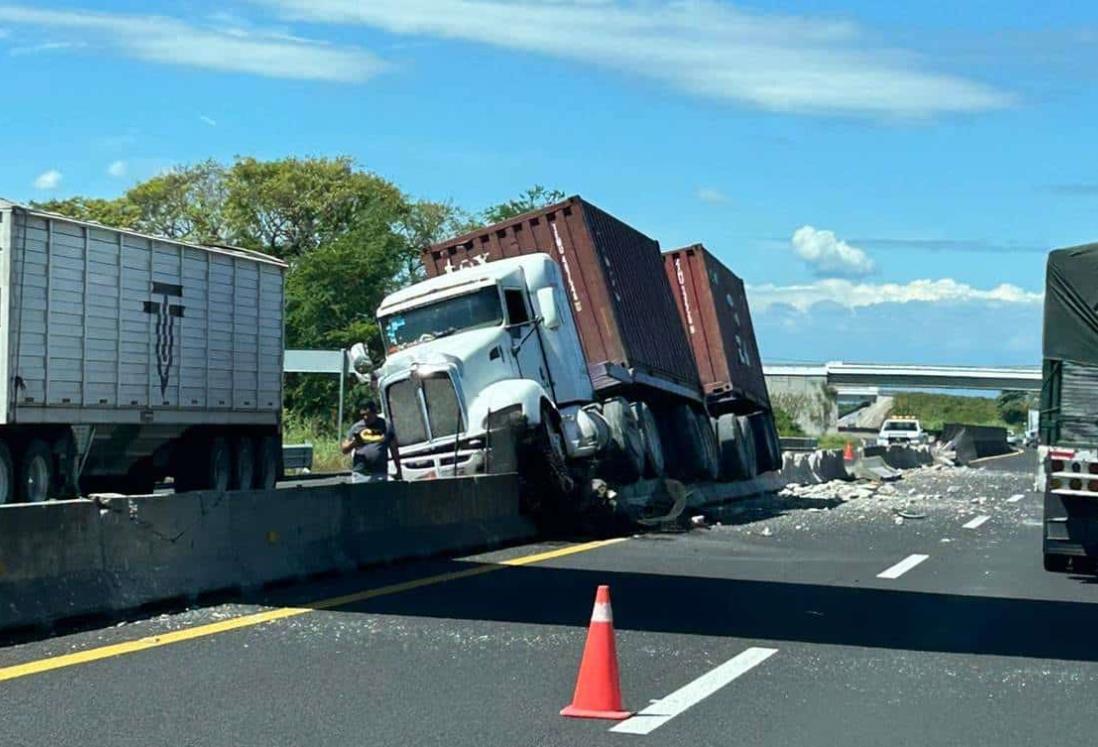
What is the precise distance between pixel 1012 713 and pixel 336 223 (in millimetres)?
69537

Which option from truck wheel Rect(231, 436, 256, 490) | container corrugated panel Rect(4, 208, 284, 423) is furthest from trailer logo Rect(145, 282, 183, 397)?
truck wheel Rect(231, 436, 256, 490)

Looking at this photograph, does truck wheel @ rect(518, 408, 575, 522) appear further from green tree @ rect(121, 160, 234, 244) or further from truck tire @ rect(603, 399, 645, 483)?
green tree @ rect(121, 160, 234, 244)

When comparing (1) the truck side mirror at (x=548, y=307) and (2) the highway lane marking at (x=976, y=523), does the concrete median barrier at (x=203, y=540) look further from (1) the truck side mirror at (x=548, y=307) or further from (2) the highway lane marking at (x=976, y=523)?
(2) the highway lane marking at (x=976, y=523)

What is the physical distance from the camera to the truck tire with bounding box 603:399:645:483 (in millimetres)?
23078

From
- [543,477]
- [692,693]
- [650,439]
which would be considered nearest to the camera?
[692,693]

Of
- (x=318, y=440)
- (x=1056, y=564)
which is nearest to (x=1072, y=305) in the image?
(x=1056, y=564)

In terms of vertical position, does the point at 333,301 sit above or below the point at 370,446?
above

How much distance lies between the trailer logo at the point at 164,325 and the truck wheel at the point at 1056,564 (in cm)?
1183

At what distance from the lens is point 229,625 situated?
1078cm

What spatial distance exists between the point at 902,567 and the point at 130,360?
34.3 ft

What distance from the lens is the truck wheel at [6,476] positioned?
1862 centimetres

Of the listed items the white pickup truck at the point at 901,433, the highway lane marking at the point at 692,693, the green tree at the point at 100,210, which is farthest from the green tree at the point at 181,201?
the highway lane marking at the point at 692,693

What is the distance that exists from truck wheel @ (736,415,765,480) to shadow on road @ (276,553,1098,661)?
17.3 meters

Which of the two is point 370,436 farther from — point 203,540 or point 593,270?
point 203,540
